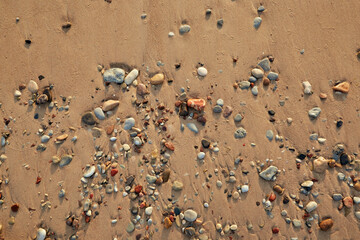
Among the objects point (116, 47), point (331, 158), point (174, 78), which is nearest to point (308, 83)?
point (331, 158)

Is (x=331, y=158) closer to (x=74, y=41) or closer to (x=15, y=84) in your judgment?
(x=74, y=41)

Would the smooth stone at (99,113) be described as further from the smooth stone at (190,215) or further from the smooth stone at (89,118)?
the smooth stone at (190,215)

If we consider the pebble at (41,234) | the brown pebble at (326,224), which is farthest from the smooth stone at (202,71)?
the pebble at (41,234)

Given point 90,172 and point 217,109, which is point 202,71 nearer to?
point 217,109

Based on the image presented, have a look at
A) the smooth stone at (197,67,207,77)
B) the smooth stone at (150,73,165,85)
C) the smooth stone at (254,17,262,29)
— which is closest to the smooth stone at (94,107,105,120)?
the smooth stone at (150,73,165,85)

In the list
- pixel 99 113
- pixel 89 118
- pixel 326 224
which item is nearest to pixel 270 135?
pixel 326 224

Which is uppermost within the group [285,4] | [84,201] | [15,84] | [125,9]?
[285,4]

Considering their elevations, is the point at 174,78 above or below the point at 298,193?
above
